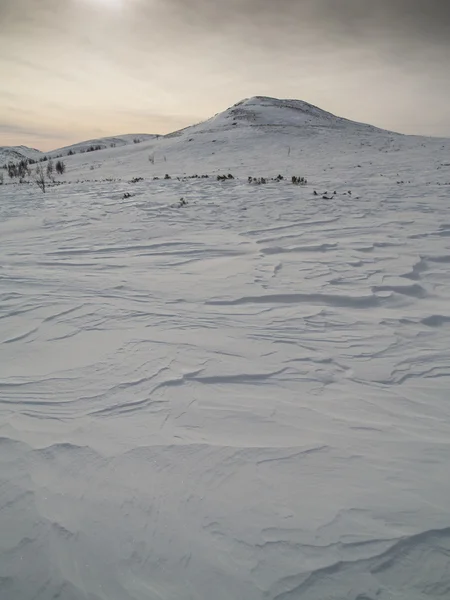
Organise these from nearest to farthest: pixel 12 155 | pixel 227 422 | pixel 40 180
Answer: pixel 227 422
pixel 40 180
pixel 12 155

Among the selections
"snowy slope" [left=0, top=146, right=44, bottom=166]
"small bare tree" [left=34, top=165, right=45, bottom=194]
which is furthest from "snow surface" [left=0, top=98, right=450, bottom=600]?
"snowy slope" [left=0, top=146, right=44, bottom=166]

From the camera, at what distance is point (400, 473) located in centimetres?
171

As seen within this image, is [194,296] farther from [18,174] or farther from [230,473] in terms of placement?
[18,174]

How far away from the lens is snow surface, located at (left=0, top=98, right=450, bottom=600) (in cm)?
139

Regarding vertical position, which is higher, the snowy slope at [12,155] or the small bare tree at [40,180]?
the snowy slope at [12,155]

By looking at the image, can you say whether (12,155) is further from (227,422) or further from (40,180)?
(227,422)

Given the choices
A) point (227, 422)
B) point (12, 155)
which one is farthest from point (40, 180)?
point (12, 155)

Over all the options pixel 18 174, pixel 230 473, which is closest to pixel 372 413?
pixel 230 473

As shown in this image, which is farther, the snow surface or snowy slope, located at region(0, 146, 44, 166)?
snowy slope, located at region(0, 146, 44, 166)

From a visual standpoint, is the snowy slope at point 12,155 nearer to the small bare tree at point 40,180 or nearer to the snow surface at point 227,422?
the small bare tree at point 40,180

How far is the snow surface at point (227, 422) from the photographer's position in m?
1.39

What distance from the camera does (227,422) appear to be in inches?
80.0

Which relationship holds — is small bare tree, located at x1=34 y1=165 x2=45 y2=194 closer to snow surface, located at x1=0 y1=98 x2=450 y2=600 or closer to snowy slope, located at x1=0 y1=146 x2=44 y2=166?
snow surface, located at x1=0 y1=98 x2=450 y2=600

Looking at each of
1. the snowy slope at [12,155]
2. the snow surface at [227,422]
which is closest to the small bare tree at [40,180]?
the snow surface at [227,422]
